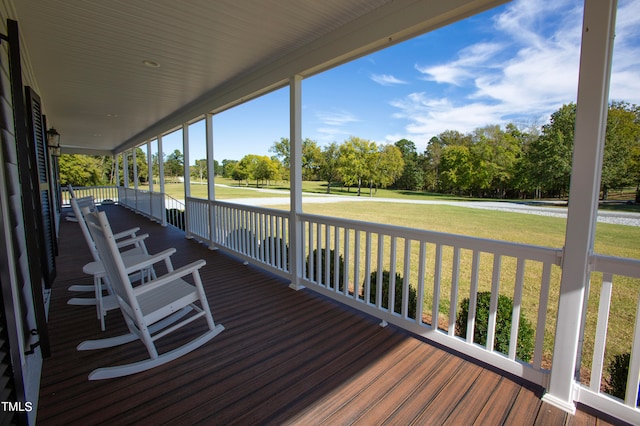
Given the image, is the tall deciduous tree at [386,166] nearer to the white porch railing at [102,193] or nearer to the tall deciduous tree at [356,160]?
the tall deciduous tree at [356,160]

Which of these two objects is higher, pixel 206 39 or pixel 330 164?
pixel 206 39

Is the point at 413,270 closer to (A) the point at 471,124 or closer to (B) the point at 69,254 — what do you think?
(A) the point at 471,124

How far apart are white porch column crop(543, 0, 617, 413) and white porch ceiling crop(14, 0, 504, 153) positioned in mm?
677

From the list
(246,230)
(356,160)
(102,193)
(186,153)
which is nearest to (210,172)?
(186,153)

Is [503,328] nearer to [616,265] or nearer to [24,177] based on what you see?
[616,265]

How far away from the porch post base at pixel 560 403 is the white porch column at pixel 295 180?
2.32m

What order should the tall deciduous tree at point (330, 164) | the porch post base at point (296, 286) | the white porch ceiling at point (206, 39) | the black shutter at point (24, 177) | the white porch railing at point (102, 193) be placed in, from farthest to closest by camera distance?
1. the tall deciduous tree at point (330, 164)
2. the white porch railing at point (102, 193)
3. the porch post base at point (296, 286)
4. the white porch ceiling at point (206, 39)
5. the black shutter at point (24, 177)

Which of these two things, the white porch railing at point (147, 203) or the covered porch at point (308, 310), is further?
the white porch railing at point (147, 203)

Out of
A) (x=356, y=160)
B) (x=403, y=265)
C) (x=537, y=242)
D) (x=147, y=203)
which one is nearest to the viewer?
(x=403, y=265)

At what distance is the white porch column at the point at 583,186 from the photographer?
1.46 meters

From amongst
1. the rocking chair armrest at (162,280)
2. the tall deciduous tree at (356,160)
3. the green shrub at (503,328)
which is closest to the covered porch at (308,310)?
the green shrub at (503,328)

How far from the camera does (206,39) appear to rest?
2.94 metres

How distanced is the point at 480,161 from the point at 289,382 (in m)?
5.78

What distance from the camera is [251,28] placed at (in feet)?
8.89
